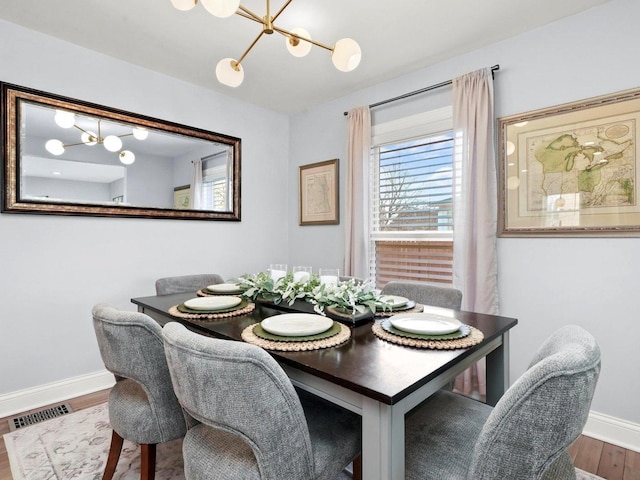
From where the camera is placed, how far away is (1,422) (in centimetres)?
216

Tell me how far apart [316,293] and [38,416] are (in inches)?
81.9

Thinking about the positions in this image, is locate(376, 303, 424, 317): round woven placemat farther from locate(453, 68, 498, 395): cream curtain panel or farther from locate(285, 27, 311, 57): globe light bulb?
locate(285, 27, 311, 57): globe light bulb

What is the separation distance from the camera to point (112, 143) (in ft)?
8.79

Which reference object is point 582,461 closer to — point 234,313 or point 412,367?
point 412,367

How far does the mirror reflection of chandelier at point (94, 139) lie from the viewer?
2426 millimetres

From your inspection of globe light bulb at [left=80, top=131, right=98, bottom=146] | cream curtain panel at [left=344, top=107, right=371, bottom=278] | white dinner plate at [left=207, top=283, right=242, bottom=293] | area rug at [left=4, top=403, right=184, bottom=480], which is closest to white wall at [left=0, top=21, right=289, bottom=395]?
globe light bulb at [left=80, top=131, right=98, bottom=146]

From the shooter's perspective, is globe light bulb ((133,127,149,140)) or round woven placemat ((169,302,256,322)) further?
globe light bulb ((133,127,149,140))

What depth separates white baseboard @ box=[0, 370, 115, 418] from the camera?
2.26 meters

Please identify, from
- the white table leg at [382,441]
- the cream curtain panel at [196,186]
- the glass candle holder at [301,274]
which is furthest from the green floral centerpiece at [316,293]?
the cream curtain panel at [196,186]

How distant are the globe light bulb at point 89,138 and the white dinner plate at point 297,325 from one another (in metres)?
2.20

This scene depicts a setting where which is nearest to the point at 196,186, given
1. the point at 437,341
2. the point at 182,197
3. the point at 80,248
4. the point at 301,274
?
the point at 182,197

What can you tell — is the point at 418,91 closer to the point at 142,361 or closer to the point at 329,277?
the point at 329,277

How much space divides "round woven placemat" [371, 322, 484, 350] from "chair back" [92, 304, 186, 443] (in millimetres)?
832

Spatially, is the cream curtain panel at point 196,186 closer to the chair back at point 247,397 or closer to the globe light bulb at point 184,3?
the globe light bulb at point 184,3
